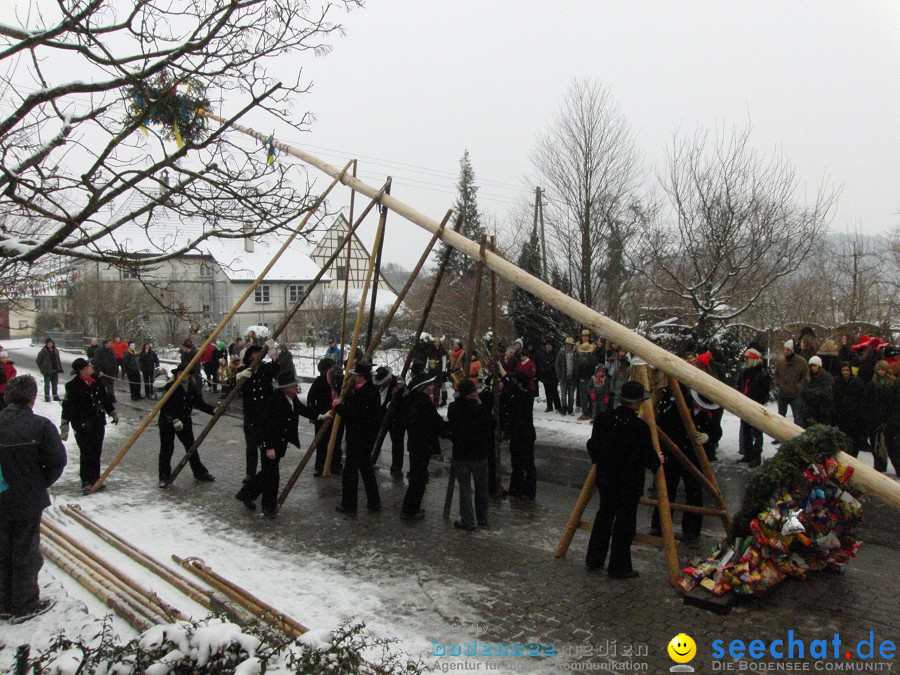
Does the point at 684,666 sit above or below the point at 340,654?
below

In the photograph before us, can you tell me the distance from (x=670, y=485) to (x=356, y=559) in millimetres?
3554

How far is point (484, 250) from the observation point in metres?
8.02

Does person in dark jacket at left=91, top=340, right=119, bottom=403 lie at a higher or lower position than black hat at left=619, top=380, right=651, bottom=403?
lower

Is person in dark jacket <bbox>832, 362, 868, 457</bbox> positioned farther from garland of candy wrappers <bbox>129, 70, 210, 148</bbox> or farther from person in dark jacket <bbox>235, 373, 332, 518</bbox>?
garland of candy wrappers <bbox>129, 70, 210, 148</bbox>

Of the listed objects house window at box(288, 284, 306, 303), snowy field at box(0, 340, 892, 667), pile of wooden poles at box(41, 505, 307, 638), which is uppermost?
house window at box(288, 284, 306, 303)

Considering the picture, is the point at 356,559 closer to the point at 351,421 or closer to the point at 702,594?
the point at 351,421

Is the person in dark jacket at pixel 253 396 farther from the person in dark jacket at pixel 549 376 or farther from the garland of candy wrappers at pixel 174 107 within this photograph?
the person in dark jacket at pixel 549 376

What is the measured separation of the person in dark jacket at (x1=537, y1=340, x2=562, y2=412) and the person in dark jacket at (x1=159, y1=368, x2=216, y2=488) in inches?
309

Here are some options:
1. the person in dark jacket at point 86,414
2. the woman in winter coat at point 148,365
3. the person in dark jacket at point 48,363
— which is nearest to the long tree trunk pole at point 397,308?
the person in dark jacket at point 86,414

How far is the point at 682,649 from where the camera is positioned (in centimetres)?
495

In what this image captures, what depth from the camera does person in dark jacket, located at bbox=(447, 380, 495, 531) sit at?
7871 mm

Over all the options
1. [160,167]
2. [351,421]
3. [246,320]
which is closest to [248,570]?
[351,421]

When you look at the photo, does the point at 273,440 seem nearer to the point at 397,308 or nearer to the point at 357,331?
the point at 357,331

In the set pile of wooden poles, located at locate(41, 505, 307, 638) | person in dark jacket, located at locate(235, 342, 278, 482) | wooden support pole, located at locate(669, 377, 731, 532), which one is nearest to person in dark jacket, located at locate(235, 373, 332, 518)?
person in dark jacket, located at locate(235, 342, 278, 482)
